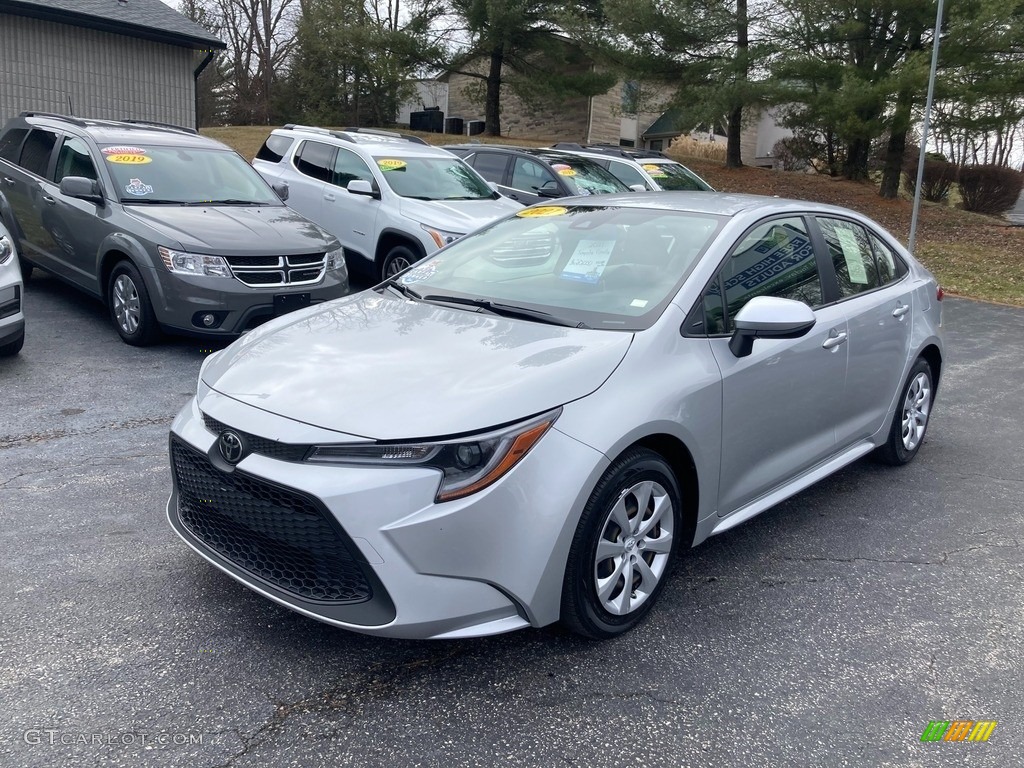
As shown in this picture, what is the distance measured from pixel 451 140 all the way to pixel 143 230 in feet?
77.6

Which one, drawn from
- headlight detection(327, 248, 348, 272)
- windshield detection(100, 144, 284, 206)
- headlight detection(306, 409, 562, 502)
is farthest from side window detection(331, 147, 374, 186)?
headlight detection(306, 409, 562, 502)

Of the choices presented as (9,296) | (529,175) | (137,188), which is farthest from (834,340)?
(529,175)

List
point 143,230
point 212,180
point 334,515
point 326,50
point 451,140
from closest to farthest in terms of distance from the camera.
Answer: point 334,515 < point 143,230 < point 212,180 < point 451,140 < point 326,50

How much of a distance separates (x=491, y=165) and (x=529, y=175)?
0.79 metres

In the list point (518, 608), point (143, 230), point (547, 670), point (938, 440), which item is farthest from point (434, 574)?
point (143, 230)

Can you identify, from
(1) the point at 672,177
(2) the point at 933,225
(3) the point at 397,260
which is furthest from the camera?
(2) the point at 933,225

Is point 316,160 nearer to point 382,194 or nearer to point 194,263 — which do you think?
point 382,194

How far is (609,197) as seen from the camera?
15.9 feet

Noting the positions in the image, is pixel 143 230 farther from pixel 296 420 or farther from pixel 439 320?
pixel 296 420

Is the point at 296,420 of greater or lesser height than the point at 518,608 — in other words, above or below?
above

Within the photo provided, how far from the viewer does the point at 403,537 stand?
2779mm

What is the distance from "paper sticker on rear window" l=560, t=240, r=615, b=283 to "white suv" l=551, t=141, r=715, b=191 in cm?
921

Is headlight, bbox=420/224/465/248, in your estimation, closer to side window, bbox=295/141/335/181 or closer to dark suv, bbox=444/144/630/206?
side window, bbox=295/141/335/181

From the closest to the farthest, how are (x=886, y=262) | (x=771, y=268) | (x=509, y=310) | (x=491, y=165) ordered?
1. (x=509, y=310)
2. (x=771, y=268)
3. (x=886, y=262)
4. (x=491, y=165)
